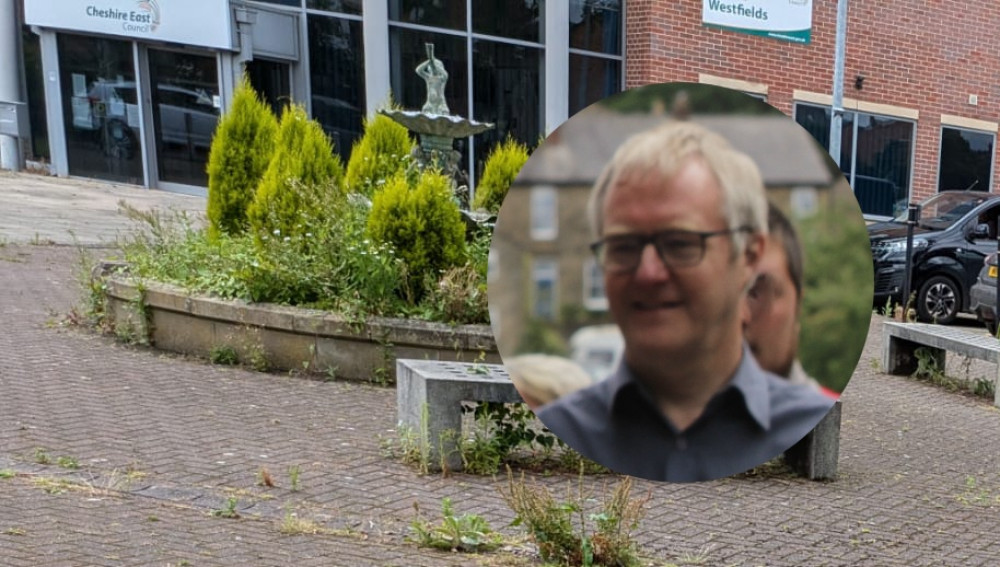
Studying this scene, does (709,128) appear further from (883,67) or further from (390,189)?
(883,67)

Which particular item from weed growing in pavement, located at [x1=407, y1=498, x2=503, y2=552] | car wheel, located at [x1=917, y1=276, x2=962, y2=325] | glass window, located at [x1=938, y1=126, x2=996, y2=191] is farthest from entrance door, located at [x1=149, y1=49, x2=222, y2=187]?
glass window, located at [x1=938, y1=126, x2=996, y2=191]

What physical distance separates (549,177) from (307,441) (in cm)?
432

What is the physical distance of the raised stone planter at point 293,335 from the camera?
7.30 m

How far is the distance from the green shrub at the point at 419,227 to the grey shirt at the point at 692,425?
5629mm

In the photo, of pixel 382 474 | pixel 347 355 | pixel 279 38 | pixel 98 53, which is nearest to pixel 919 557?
pixel 382 474

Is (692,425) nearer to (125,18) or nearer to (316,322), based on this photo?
(316,322)

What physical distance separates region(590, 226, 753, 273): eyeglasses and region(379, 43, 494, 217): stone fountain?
7853mm

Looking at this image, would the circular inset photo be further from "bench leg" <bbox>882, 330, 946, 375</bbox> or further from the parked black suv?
the parked black suv

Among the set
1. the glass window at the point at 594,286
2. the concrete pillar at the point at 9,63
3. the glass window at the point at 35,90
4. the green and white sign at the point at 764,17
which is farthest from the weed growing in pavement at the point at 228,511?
the green and white sign at the point at 764,17

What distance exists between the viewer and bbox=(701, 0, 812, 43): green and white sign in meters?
21.8

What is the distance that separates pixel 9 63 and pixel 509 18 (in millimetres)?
9313

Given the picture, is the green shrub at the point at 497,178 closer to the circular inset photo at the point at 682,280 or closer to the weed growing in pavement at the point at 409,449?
the weed growing in pavement at the point at 409,449

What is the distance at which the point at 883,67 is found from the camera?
24.0 meters

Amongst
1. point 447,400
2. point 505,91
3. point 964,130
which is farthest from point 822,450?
point 964,130
